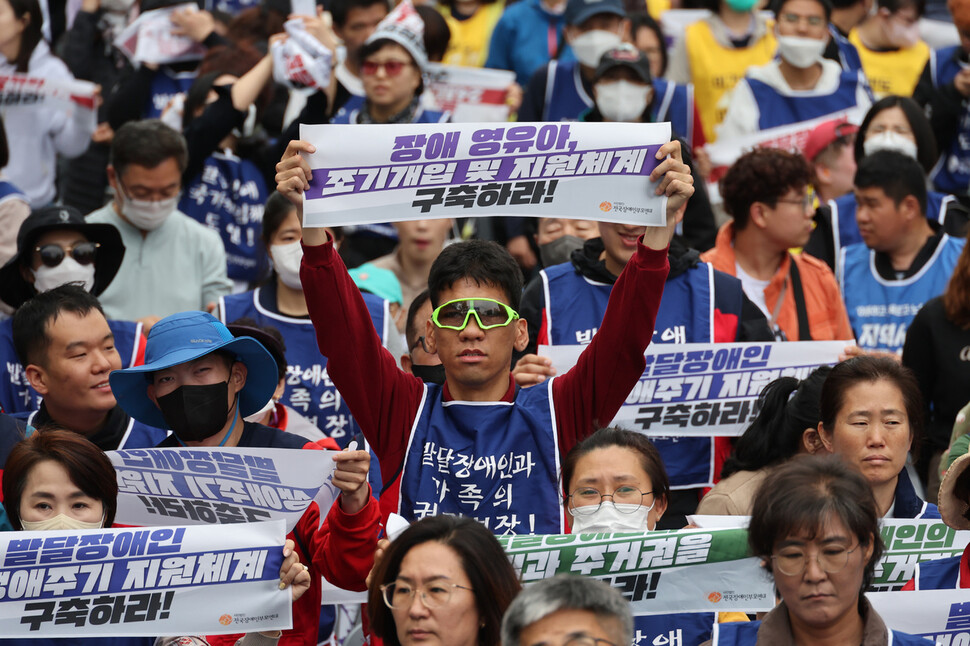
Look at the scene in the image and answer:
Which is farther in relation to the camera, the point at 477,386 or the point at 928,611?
the point at 477,386

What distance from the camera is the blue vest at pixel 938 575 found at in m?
4.98

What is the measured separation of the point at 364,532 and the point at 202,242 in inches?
151

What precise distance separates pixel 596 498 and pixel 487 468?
38cm

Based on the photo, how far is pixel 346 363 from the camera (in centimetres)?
500

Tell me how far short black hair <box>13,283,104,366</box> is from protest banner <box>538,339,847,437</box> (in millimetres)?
2352

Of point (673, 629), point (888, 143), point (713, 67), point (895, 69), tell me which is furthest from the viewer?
point (895, 69)

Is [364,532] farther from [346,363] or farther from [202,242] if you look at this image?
[202,242]

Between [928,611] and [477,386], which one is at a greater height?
[477,386]

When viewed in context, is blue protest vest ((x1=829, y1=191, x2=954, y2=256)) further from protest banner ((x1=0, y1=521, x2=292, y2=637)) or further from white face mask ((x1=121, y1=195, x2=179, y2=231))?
protest banner ((x1=0, y1=521, x2=292, y2=637))

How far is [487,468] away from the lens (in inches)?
196

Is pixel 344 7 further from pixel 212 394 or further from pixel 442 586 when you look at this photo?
pixel 442 586

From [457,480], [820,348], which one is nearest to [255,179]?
[820,348]

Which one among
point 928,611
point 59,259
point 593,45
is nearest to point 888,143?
point 593,45

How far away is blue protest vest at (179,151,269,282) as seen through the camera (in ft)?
29.6
